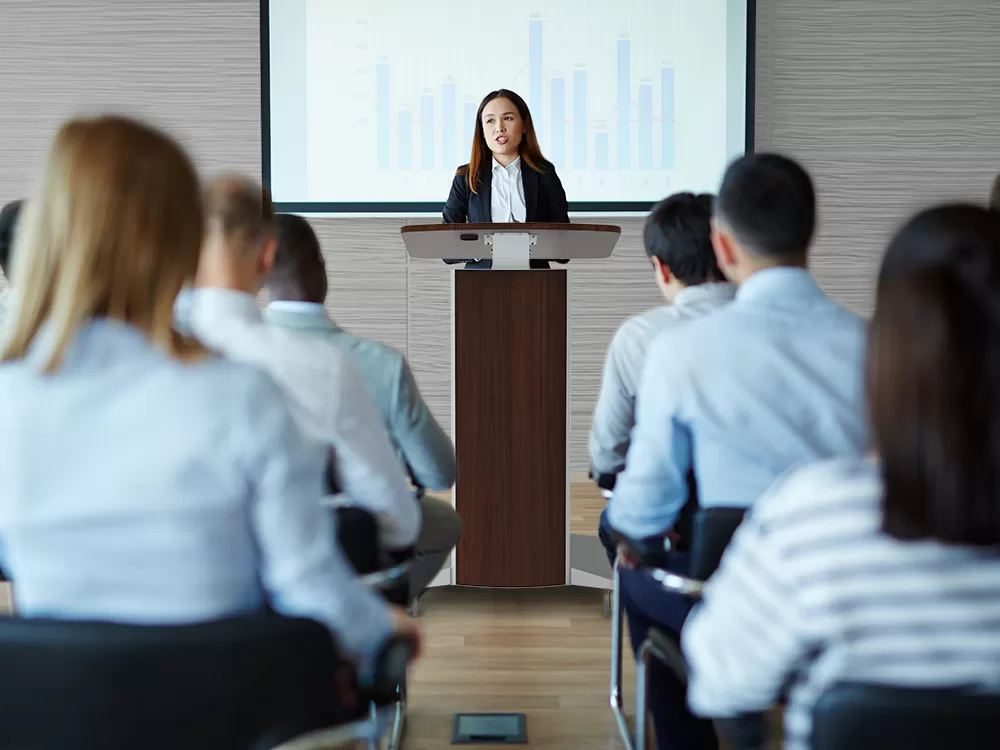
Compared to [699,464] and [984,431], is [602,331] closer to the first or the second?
[699,464]

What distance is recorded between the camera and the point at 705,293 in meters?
2.22

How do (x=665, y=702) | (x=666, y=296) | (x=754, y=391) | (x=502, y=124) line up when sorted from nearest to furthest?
(x=754, y=391), (x=665, y=702), (x=666, y=296), (x=502, y=124)

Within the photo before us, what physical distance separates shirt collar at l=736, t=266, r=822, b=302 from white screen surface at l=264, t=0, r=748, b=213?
3.58 meters

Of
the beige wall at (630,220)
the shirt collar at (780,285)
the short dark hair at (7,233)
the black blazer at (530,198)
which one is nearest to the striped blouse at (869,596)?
the shirt collar at (780,285)

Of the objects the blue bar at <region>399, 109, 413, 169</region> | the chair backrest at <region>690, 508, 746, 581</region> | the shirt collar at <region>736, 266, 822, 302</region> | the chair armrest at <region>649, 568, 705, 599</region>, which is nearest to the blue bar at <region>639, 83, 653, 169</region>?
the blue bar at <region>399, 109, 413, 169</region>

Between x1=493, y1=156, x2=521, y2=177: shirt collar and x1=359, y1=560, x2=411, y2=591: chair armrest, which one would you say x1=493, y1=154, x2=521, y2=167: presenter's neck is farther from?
x1=359, y1=560, x2=411, y2=591: chair armrest

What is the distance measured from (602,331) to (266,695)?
449 centimetres

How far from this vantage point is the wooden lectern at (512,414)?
2932 mm

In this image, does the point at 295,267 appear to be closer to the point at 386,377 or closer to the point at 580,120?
the point at 386,377

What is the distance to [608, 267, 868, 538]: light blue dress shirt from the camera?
147cm

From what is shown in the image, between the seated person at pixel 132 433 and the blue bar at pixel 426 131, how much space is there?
4188mm

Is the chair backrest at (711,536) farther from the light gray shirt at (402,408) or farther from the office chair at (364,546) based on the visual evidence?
the light gray shirt at (402,408)

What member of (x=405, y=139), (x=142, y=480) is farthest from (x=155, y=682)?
(x=405, y=139)

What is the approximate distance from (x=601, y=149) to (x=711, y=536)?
4017mm
